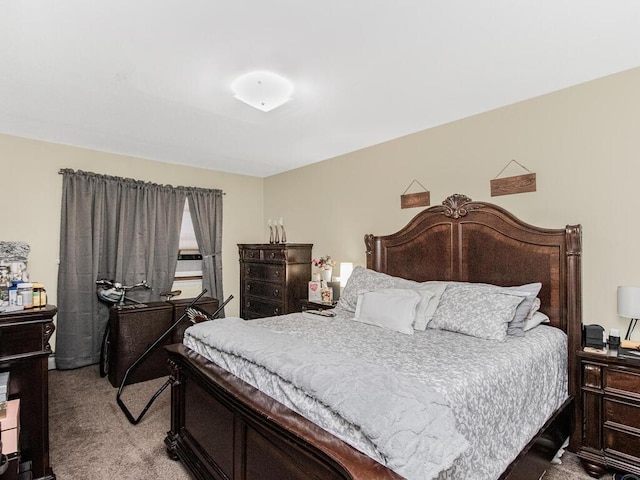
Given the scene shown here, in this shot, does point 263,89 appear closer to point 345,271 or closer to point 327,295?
point 345,271

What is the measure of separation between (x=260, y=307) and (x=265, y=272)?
1.67 ft

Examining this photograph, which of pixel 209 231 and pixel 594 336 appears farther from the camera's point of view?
pixel 209 231

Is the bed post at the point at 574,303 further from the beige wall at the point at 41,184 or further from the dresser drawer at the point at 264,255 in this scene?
the beige wall at the point at 41,184

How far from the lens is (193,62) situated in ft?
7.43

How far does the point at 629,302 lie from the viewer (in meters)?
2.15

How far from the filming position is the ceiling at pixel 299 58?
5.87ft

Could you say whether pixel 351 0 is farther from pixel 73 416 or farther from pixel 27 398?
pixel 73 416

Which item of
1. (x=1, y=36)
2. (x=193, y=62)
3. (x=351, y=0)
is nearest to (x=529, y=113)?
(x=351, y=0)

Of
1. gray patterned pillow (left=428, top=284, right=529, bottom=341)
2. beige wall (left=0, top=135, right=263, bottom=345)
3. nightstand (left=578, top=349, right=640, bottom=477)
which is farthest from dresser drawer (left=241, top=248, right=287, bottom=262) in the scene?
nightstand (left=578, top=349, right=640, bottom=477)

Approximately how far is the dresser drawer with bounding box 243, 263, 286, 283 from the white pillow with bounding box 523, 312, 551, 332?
2.84m

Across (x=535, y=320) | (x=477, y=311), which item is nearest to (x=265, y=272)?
(x=477, y=311)

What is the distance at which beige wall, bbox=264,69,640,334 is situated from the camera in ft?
7.85

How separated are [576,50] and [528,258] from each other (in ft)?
4.67

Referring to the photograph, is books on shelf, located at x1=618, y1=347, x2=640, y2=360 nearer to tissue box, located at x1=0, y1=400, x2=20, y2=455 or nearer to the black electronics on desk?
the black electronics on desk
